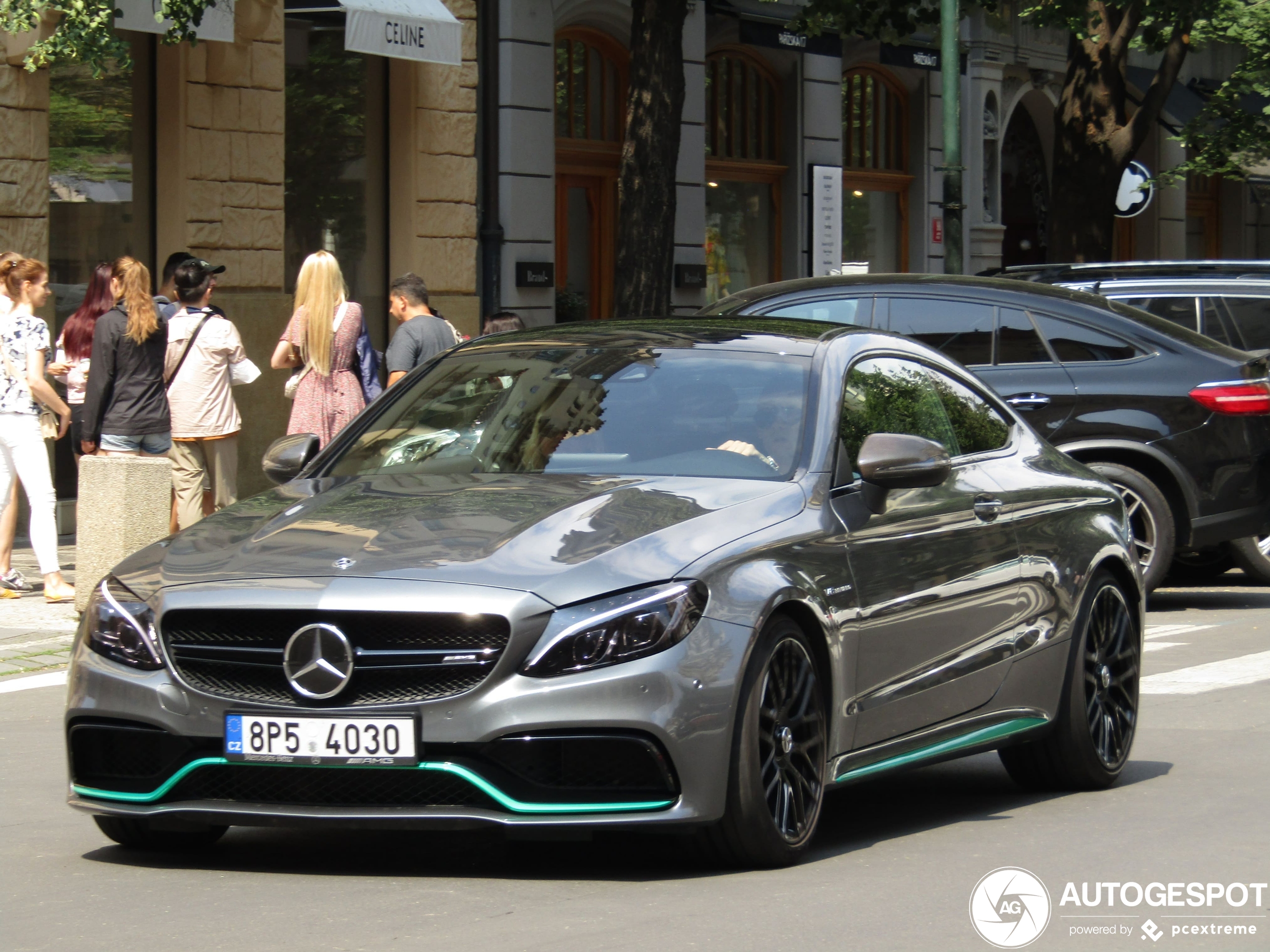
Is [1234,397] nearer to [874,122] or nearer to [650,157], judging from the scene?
[650,157]

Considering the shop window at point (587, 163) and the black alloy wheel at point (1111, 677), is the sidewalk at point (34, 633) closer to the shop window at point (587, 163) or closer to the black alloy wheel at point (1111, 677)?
the black alloy wheel at point (1111, 677)

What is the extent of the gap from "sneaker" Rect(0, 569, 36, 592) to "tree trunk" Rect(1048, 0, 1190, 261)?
39.9ft

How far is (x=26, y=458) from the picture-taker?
12.8m

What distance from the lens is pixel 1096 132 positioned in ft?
73.5

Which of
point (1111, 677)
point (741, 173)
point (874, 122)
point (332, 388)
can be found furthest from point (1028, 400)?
point (874, 122)

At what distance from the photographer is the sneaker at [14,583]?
1281 cm

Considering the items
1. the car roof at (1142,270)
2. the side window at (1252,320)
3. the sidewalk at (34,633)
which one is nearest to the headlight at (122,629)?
the sidewalk at (34,633)

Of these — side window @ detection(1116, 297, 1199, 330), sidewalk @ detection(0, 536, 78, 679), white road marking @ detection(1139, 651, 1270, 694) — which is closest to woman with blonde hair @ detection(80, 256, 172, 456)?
sidewalk @ detection(0, 536, 78, 679)

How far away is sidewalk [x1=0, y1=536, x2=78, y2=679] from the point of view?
10562 millimetres

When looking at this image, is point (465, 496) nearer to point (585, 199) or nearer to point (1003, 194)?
point (585, 199)

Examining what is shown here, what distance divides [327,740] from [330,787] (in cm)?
17

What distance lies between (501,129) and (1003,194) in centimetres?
1327

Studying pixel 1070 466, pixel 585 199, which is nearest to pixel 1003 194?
pixel 585 199

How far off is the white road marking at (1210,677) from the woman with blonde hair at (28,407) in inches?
240
